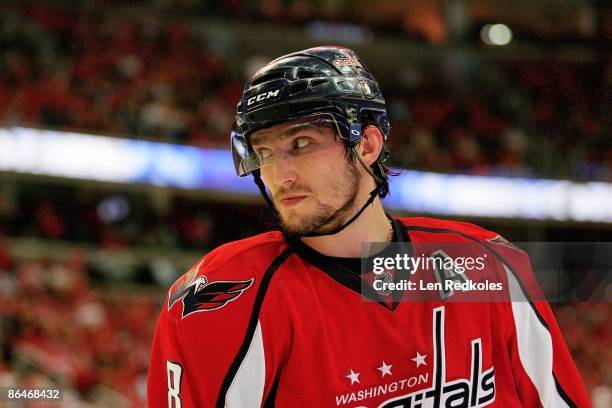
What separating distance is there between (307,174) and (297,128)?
12 centimetres

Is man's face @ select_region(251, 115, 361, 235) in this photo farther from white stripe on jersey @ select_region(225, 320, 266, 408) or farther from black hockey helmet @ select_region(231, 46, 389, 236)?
white stripe on jersey @ select_region(225, 320, 266, 408)

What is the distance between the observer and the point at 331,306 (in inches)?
80.2

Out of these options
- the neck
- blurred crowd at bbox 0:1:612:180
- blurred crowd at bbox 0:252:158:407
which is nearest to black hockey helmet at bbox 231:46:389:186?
the neck

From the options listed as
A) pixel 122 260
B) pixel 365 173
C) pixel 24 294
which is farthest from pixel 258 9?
pixel 365 173

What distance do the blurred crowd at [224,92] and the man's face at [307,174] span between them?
10.1 meters

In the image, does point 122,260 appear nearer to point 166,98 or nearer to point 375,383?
point 166,98

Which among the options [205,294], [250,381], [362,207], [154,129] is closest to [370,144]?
[362,207]

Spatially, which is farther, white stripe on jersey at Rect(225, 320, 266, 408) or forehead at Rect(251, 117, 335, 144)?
forehead at Rect(251, 117, 335, 144)

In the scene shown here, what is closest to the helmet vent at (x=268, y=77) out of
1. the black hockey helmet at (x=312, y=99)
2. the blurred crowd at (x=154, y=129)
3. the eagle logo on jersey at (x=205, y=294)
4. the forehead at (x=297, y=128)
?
the black hockey helmet at (x=312, y=99)

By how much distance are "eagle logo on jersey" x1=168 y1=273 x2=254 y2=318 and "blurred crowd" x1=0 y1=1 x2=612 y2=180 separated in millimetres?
10259

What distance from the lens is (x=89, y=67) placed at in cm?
Result: 1313

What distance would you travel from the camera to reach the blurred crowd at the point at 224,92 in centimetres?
1251

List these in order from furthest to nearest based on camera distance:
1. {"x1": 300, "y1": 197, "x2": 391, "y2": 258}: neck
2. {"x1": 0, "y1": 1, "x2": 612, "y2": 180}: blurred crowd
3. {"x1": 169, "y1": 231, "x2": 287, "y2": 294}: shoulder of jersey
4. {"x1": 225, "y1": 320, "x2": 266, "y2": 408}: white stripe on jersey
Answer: {"x1": 0, "y1": 1, "x2": 612, "y2": 180}: blurred crowd < {"x1": 300, "y1": 197, "x2": 391, "y2": 258}: neck < {"x1": 169, "y1": 231, "x2": 287, "y2": 294}: shoulder of jersey < {"x1": 225, "y1": 320, "x2": 266, "y2": 408}: white stripe on jersey

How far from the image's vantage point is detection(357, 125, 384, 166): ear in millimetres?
2205
